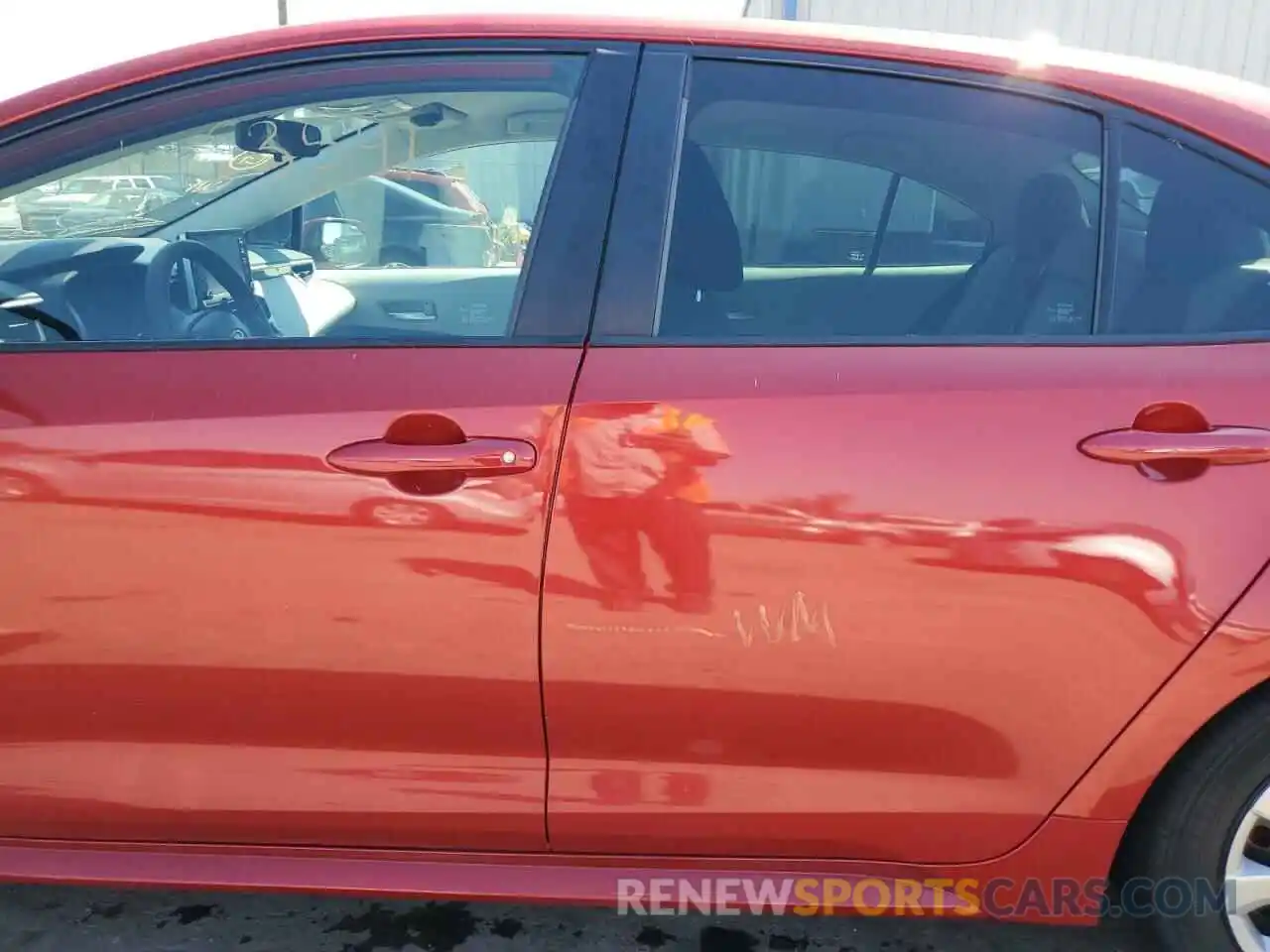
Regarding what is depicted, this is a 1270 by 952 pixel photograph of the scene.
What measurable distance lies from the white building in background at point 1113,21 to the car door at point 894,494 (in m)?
6.57

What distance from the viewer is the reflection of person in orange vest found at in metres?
1.51

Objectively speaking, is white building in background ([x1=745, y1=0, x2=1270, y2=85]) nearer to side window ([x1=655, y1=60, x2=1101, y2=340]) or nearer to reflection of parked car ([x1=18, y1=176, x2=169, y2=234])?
side window ([x1=655, y1=60, x2=1101, y2=340])

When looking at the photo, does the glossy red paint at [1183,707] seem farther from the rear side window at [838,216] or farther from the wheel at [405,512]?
the wheel at [405,512]

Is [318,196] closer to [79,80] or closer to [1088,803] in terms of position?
[79,80]

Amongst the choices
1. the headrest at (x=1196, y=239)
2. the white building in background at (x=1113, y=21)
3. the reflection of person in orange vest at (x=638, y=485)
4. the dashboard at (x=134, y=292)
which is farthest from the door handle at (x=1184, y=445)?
the white building in background at (x=1113, y=21)

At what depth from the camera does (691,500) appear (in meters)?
1.51

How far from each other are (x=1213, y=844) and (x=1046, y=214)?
1.08m

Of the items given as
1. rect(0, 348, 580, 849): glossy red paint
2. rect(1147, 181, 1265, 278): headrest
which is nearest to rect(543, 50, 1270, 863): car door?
rect(1147, 181, 1265, 278): headrest

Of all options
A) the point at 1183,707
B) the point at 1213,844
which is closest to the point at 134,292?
the point at 1183,707

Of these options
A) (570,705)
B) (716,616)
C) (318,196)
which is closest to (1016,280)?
(716,616)

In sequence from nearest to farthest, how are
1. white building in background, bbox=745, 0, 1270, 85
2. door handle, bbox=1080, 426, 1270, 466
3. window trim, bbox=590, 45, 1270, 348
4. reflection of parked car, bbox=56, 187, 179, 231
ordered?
door handle, bbox=1080, 426, 1270, 466 < window trim, bbox=590, 45, 1270, 348 < reflection of parked car, bbox=56, 187, 179, 231 < white building in background, bbox=745, 0, 1270, 85

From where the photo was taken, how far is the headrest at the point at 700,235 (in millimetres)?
1643

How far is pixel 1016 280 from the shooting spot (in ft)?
5.44

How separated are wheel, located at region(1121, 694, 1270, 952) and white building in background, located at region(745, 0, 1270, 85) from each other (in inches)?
278
